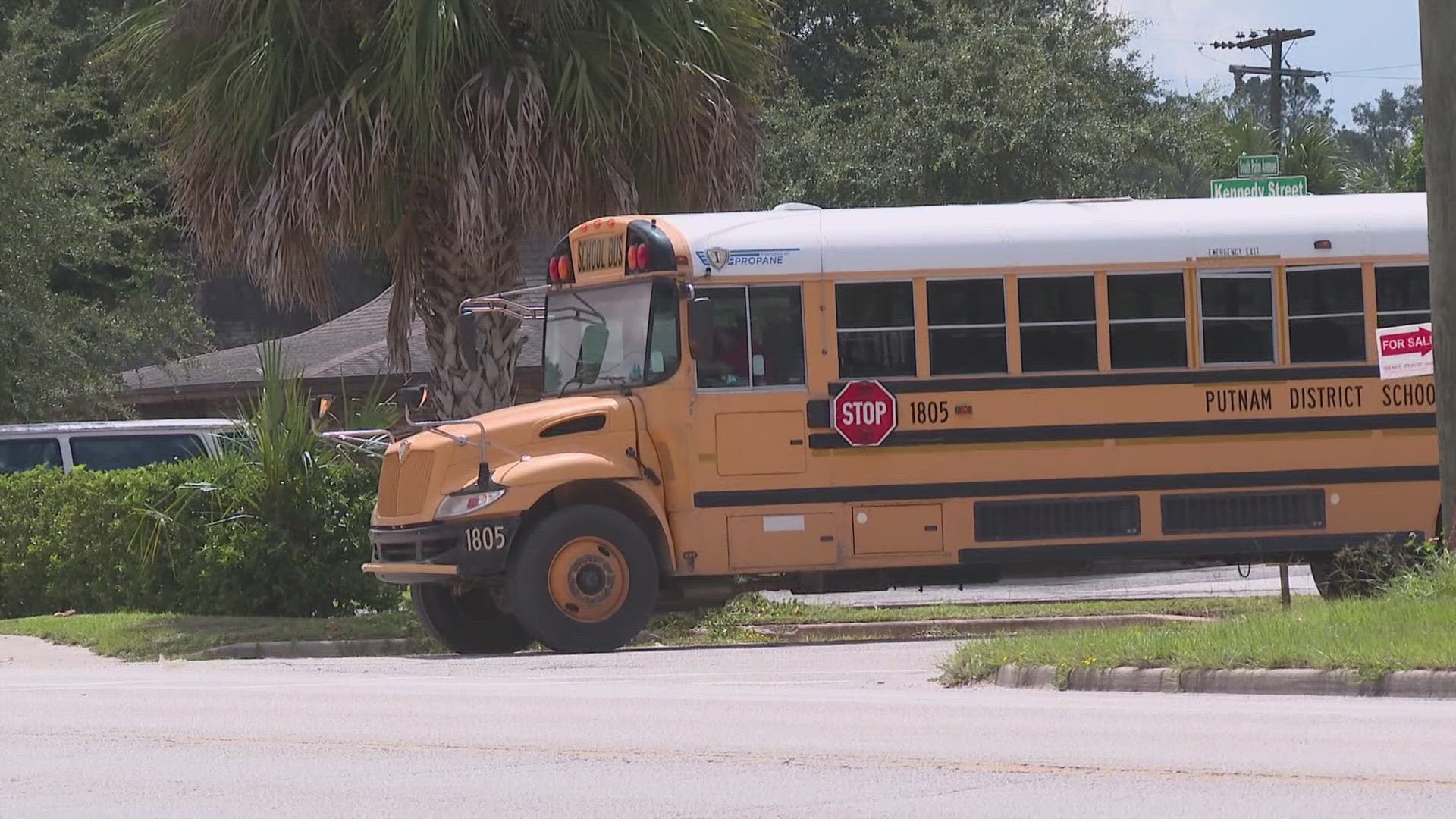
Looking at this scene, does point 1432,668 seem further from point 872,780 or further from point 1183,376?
point 1183,376

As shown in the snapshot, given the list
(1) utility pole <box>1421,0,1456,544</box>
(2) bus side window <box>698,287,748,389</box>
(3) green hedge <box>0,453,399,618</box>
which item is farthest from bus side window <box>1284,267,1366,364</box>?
(3) green hedge <box>0,453,399,618</box>

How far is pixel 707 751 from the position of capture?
9.02m

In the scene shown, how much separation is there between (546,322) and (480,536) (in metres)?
2.21

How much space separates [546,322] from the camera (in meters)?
16.6

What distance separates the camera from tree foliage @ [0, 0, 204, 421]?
26.4m

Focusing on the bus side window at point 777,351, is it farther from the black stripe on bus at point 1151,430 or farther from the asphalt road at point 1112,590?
the asphalt road at point 1112,590

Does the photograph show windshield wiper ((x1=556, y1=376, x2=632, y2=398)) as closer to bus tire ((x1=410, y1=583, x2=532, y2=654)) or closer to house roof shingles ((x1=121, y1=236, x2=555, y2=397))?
bus tire ((x1=410, y1=583, x2=532, y2=654))

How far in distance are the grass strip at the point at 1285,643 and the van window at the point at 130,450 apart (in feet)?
41.8

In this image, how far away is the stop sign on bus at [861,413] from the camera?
15.6 meters

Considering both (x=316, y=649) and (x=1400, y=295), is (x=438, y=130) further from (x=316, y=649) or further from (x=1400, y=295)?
(x=1400, y=295)

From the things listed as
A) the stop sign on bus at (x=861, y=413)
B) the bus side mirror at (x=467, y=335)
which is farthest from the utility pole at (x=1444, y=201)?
the bus side mirror at (x=467, y=335)

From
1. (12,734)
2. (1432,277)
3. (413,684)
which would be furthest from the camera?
(1432,277)

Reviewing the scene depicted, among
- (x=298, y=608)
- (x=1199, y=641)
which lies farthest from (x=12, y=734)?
(x=298, y=608)

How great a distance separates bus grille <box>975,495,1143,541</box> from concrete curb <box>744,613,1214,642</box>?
6.03ft
